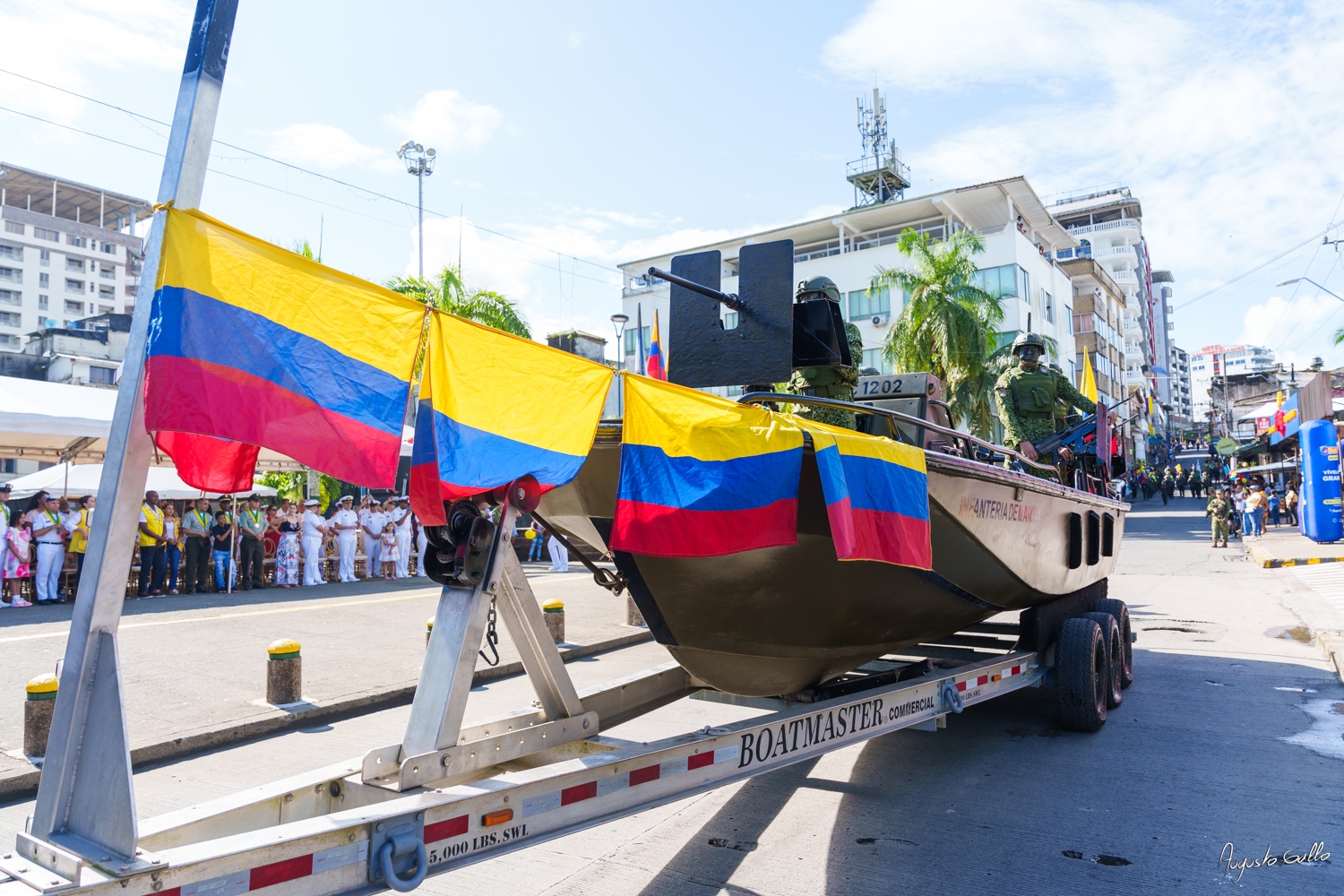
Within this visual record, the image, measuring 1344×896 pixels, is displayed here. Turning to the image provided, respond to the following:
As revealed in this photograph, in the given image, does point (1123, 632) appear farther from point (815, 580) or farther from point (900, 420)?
point (815, 580)

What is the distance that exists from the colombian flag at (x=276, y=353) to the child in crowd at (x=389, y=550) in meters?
15.5

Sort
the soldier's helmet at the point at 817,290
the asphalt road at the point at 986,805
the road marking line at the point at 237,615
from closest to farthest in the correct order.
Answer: the asphalt road at the point at 986,805
the soldier's helmet at the point at 817,290
the road marking line at the point at 237,615

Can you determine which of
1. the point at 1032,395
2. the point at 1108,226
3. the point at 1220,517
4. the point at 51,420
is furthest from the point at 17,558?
the point at 1108,226


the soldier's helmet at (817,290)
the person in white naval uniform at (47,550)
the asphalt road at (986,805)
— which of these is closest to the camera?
the asphalt road at (986,805)

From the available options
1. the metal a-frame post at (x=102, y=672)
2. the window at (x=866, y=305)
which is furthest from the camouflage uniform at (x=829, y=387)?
the window at (x=866, y=305)

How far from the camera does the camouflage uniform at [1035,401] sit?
8.43 m

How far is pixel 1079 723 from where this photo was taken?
6141mm

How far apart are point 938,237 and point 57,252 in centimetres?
8808

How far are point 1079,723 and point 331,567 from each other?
14.7 meters

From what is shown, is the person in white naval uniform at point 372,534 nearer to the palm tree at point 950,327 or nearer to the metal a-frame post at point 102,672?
the metal a-frame post at point 102,672

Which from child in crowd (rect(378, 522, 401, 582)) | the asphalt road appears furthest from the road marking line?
the asphalt road

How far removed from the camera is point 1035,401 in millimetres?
8422

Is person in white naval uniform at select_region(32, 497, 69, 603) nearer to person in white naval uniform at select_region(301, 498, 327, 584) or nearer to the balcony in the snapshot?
person in white naval uniform at select_region(301, 498, 327, 584)

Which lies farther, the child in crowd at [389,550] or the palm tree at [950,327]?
the palm tree at [950,327]
